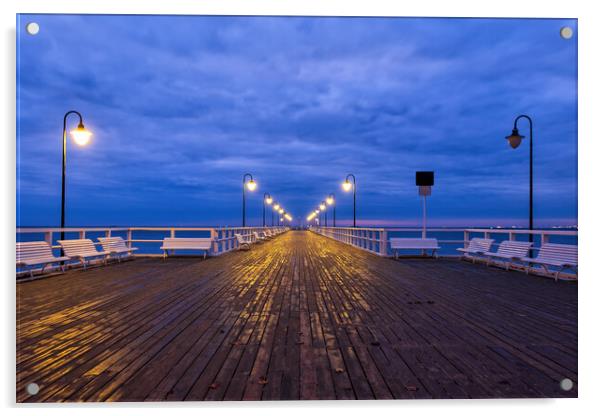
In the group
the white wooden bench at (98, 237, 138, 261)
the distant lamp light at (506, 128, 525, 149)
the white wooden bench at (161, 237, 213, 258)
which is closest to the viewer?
the distant lamp light at (506, 128, 525, 149)

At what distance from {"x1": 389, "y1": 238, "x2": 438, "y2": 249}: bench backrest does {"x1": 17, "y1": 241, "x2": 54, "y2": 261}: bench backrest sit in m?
8.79

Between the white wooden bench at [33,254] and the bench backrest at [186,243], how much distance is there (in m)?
3.32

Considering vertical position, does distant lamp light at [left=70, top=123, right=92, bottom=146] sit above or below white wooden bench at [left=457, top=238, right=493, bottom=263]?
above

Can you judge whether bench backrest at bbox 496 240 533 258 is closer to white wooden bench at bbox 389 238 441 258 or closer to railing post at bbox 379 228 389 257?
white wooden bench at bbox 389 238 441 258

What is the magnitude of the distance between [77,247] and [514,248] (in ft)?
34.3

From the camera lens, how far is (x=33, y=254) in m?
7.07

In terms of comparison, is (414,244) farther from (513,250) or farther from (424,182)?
(513,250)

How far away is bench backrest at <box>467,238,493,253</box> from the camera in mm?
9500

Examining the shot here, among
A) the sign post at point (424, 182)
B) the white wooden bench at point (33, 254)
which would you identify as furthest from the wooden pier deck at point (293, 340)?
the sign post at point (424, 182)

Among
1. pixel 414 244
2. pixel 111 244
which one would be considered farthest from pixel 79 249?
pixel 414 244

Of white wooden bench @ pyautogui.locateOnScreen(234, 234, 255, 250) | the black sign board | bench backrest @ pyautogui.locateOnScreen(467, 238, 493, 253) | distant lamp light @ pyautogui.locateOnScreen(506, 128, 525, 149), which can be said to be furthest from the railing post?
white wooden bench @ pyautogui.locateOnScreen(234, 234, 255, 250)
